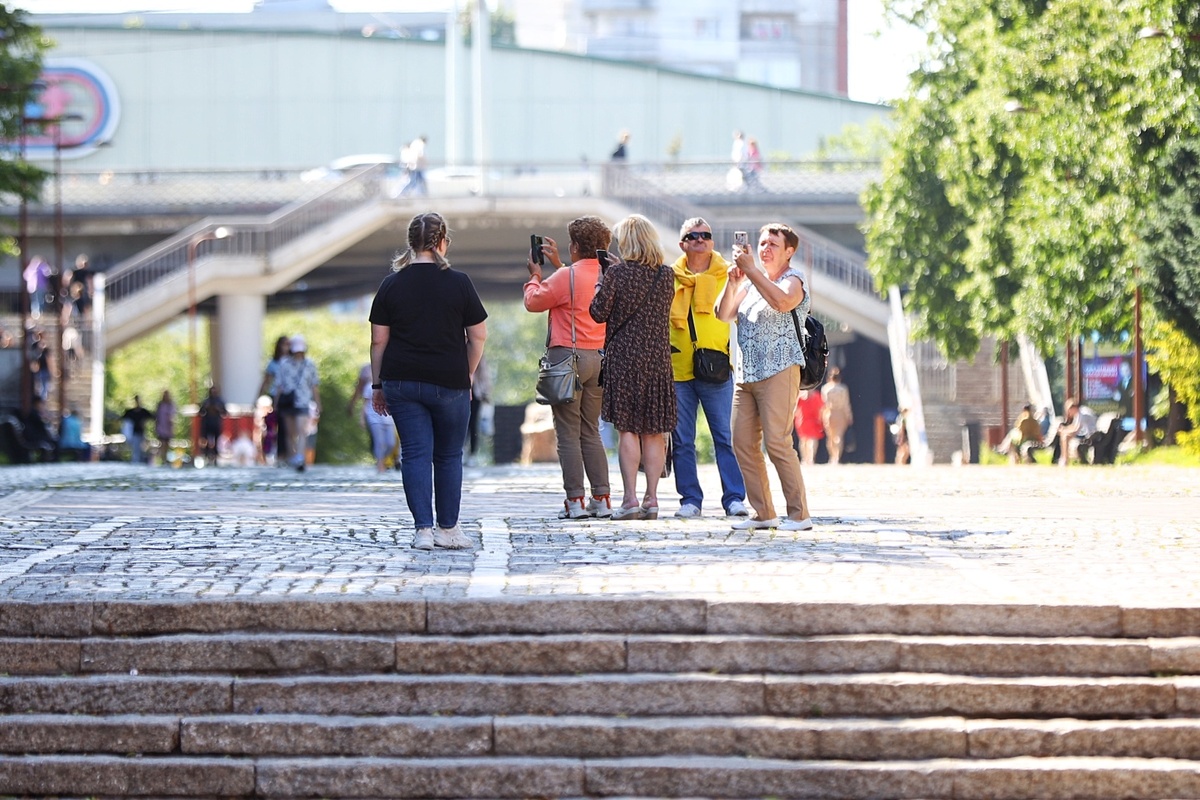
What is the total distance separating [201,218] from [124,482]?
3295cm

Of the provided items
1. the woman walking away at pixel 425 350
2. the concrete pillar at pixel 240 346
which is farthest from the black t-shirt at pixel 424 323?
the concrete pillar at pixel 240 346

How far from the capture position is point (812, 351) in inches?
468

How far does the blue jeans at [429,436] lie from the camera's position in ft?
35.7

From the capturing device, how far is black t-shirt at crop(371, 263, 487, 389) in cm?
1085

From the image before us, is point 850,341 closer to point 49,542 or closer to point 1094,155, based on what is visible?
point 1094,155

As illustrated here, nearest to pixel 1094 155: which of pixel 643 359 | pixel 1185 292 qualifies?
pixel 1185 292

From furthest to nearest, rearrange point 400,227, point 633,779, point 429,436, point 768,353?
point 400,227
point 768,353
point 429,436
point 633,779

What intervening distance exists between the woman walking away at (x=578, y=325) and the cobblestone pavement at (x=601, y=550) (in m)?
0.57

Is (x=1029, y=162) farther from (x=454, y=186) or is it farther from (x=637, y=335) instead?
(x=454, y=186)

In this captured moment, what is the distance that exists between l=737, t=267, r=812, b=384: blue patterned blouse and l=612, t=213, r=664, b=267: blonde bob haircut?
827mm

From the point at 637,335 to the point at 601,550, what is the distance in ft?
5.98

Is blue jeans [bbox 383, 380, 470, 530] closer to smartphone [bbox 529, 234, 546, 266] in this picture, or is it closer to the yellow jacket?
smartphone [bbox 529, 234, 546, 266]

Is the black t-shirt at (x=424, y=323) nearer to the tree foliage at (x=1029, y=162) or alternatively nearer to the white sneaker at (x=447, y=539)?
the white sneaker at (x=447, y=539)

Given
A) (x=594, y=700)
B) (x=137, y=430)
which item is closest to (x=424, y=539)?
(x=594, y=700)
